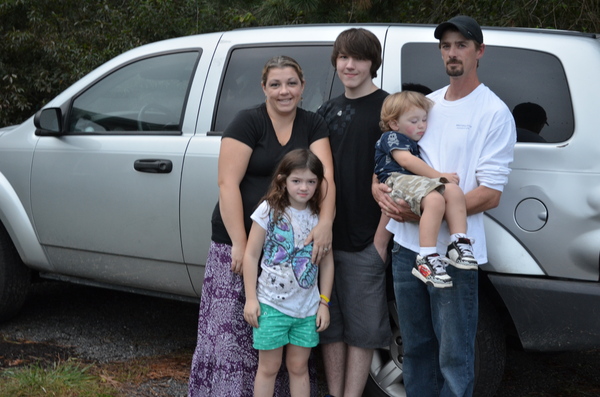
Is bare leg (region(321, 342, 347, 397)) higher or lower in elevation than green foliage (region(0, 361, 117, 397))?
higher

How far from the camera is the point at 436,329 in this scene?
312cm

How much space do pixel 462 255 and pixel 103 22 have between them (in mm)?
8666

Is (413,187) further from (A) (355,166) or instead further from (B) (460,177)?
(A) (355,166)

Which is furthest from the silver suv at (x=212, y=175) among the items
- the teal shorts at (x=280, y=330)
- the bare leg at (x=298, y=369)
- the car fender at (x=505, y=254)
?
the teal shorts at (x=280, y=330)

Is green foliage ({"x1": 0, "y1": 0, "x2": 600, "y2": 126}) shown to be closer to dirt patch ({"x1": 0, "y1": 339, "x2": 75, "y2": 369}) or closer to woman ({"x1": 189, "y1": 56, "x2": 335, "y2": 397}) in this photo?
dirt patch ({"x1": 0, "y1": 339, "x2": 75, "y2": 369})

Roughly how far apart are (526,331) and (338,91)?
1417mm

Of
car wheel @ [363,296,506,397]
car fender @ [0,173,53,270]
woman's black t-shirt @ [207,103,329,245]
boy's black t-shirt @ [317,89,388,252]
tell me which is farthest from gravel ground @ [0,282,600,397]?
woman's black t-shirt @ [207,103,329,245]

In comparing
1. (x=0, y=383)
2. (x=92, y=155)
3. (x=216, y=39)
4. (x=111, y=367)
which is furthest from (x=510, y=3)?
(x=0, y=383)

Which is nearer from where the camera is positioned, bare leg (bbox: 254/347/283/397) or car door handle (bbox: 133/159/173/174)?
bare leg (bbox: 254/347/283/397)

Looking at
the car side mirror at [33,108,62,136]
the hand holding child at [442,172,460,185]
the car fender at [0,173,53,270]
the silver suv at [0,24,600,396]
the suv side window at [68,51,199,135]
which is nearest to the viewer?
the hand holding child at [442,172,460,185]

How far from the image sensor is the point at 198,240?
4094mm

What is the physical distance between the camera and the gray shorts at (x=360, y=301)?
3.41m

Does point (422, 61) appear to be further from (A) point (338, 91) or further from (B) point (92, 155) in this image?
(B) point (92, 155)

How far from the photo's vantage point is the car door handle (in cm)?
417
